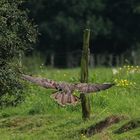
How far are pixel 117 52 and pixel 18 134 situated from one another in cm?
3985

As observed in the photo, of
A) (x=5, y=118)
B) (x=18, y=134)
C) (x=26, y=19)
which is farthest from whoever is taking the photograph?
(x=5, y=118)

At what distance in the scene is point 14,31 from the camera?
15.5 metres

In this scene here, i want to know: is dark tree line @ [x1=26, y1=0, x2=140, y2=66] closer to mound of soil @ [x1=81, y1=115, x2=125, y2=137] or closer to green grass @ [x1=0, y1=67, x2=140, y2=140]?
green grass @ [x1=0, y1=67, x2=140, y2=140]

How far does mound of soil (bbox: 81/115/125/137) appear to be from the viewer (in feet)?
45.0

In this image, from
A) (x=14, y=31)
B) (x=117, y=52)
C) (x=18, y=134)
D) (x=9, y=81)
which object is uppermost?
(x=117, y=52)

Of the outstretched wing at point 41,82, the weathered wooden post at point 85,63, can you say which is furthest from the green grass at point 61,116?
the outstretched wing at point 41,82

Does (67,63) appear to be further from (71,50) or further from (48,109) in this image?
(48,109)

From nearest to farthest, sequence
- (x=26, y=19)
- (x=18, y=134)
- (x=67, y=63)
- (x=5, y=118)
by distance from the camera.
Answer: (x=18, y=134), (x=26, y=19), (x=5, y=118), (x=67, y=63)

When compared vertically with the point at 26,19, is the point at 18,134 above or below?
below

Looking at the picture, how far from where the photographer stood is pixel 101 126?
1391 centimetres

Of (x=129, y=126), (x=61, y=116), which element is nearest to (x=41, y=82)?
(x=129, y=126)

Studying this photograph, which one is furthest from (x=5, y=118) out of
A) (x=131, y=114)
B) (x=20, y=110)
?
(x=131, y=114)

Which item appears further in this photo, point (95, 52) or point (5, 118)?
point (95, 52)

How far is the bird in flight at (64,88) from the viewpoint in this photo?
13.1 meters
